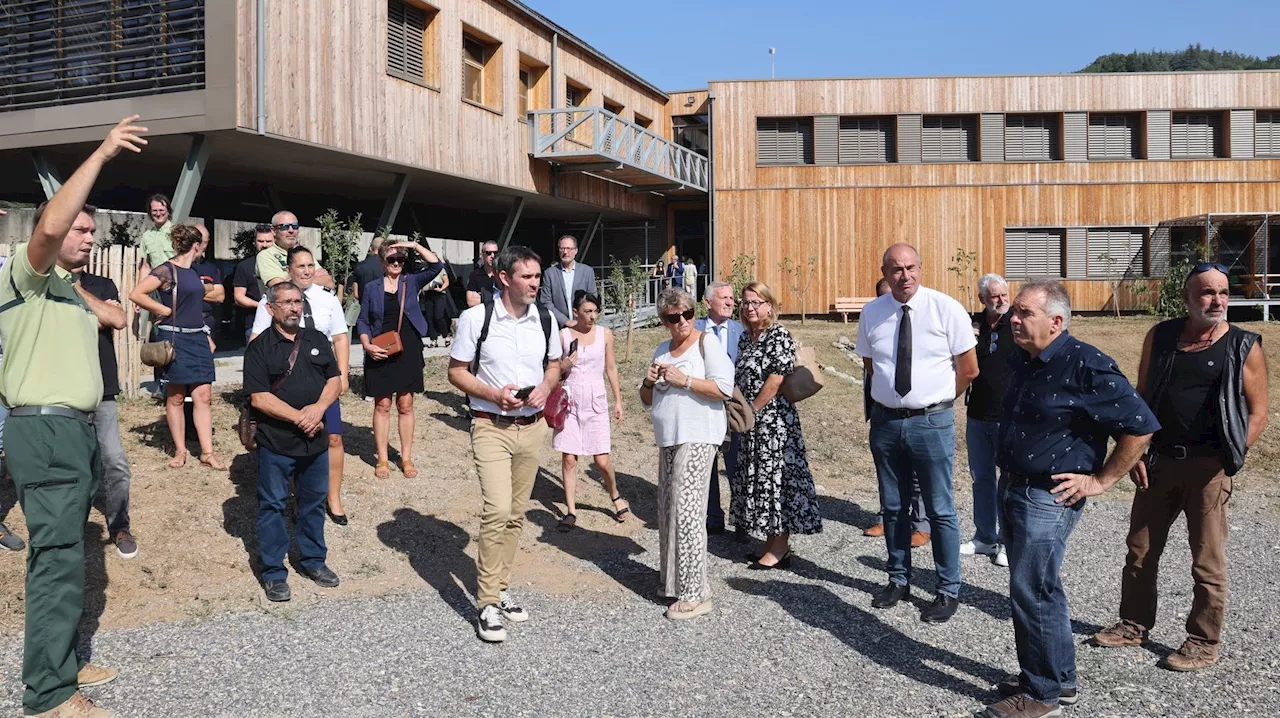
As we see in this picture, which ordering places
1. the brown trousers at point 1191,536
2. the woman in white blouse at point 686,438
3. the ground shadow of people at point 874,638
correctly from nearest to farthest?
the ground shadow of people at point 874,638 → the brown trousers at point 1191,536 → the woman in white blouse at point 686,438

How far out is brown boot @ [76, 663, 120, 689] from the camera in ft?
13.1

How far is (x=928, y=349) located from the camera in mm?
5004

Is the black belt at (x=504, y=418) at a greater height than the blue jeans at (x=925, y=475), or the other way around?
the black belt at (x=504, y=418)

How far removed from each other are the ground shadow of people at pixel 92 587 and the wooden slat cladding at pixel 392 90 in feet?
22.3

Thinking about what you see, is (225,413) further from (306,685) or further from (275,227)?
(306,685)

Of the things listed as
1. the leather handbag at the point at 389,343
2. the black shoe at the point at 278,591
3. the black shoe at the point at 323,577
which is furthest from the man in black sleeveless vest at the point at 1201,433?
the leather handbag at the point at 389,343

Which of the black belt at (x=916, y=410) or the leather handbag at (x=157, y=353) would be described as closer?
the black belt at (x=916, y=410)

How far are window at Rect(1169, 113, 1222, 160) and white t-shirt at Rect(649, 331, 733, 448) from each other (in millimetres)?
23191

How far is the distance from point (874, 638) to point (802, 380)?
1588mm

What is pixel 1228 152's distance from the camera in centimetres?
2361

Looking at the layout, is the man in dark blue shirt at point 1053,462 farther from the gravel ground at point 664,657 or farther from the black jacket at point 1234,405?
the black jacket at point 1234,405

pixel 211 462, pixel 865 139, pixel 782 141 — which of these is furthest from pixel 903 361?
pixel 865 139

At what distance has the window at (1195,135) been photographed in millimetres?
23688

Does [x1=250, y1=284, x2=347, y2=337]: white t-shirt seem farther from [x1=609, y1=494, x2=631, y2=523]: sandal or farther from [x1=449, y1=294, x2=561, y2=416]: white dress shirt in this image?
[x1=609, y1=494, x2=631, y2=523]: sandal
